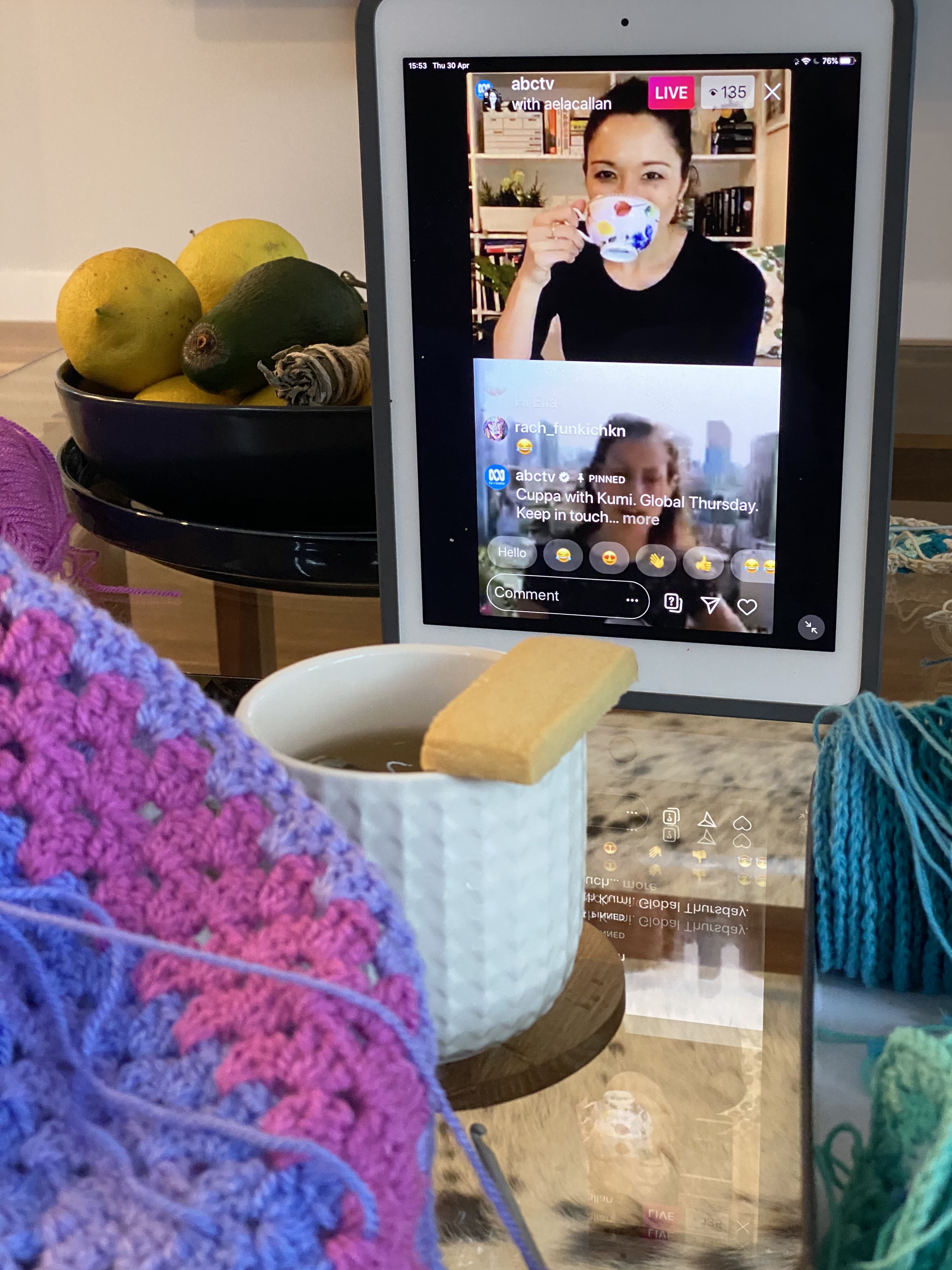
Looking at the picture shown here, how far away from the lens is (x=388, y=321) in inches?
16.8

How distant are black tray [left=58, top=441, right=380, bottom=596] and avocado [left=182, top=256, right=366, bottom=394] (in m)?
0.05

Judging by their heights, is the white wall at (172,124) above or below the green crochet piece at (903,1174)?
above

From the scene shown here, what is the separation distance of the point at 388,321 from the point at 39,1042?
275 mm

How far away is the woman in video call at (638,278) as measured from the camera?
389 mm

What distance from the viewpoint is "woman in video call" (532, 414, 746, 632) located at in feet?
1.34

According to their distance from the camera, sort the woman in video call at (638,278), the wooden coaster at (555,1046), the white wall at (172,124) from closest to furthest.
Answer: the wooden coaster at (555,1046) → the woman in video call at (638,278) → the white wall at (172,124)

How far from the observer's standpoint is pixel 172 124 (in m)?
1.55

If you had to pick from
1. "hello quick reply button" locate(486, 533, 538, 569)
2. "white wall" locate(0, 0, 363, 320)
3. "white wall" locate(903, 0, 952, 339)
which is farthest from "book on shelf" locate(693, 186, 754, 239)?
"white wall" locate(0, 0, 363, 320)

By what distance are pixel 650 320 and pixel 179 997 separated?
27 cm

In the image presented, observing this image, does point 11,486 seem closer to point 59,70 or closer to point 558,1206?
point 558,1206

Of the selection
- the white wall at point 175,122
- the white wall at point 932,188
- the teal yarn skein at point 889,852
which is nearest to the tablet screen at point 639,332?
the teal yarn skein at point 889,852

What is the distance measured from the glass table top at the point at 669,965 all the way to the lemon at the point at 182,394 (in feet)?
0.26

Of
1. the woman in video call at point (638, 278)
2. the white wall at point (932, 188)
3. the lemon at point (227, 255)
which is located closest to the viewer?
the woman in video call at point (638, 278)

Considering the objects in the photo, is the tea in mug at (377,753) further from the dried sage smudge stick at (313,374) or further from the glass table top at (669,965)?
the dried sage smudge stick at (313,374)
